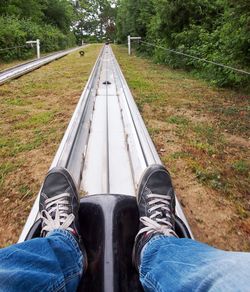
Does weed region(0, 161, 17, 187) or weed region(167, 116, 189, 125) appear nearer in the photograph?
weed region(0, 161, 17, 187)

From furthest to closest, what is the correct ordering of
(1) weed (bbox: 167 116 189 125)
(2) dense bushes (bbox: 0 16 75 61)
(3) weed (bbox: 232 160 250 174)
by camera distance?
(2) dense bushes (bbox: 0 16 75 61) → (1) weed (bbox: 167 116 189 125) → (3) weed (bbox: 232 160 250 174)

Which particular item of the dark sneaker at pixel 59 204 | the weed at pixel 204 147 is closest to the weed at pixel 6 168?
the dark sneaker at pixel 59 204

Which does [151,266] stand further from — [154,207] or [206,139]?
[206,139]

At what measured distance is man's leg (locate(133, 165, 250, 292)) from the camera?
2.49 ft

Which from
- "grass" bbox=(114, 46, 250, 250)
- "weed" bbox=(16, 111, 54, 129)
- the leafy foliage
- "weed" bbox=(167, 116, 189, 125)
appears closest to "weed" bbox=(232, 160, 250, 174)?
"grass" bbox=(114, 46, 250, 250)

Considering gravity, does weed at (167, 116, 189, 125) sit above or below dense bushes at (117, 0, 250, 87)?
below

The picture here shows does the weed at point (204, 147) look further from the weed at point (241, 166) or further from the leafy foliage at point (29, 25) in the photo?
the leafy foliage at point (29, 25)

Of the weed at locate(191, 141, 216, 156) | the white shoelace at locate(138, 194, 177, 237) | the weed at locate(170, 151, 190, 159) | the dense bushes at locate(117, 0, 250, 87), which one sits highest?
the dense bushes at locate(117, 0, 250, 87)

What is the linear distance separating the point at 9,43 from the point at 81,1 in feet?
153

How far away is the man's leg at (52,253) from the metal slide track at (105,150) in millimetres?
201

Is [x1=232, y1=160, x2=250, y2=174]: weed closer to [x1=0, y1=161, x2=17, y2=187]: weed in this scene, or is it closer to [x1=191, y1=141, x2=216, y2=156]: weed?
[x1=191, y1=141, x2=216, y2=156]: weed

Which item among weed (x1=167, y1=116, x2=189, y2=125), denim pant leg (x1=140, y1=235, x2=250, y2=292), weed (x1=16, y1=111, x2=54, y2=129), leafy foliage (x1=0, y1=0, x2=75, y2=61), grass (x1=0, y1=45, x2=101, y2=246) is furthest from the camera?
leafy foliage (x1=0, y1=0, x2=75, y2=61)

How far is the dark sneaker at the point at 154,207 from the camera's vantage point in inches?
45.9

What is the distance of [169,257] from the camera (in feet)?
3.21
